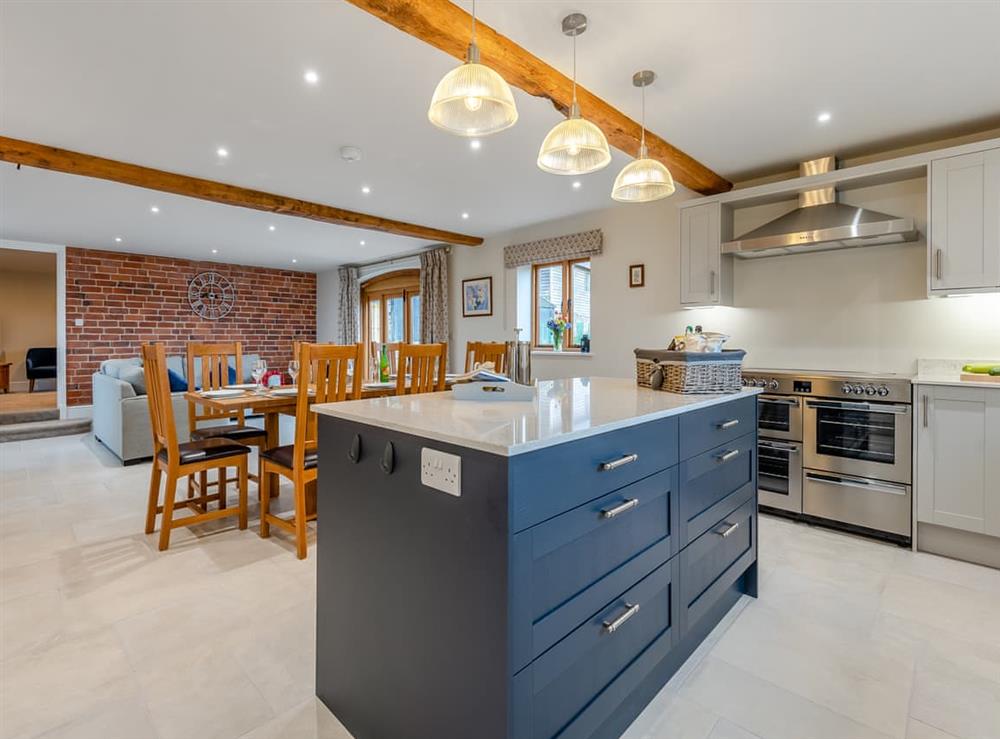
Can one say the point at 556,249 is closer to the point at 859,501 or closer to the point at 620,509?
the point at 859,501

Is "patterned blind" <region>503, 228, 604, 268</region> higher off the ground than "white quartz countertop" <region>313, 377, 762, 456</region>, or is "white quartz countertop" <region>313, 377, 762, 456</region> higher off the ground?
"patterned blind" <region>503, 228, 604, 268</region>

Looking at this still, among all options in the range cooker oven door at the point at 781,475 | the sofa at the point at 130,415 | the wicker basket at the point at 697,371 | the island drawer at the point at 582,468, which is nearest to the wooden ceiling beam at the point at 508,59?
the wicker basket at the point at 697,371

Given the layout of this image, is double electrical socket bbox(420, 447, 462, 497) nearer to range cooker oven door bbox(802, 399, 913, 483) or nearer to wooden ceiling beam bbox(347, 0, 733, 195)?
wooden ceiling beam bbox(347, 0, 733, 195)

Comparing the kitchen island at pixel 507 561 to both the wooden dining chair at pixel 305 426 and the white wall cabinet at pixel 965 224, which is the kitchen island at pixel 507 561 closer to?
the wooden dining chair at pixel 305 426

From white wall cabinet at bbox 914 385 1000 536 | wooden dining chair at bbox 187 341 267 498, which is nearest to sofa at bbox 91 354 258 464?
wooden dining chair at bbox 187 341 267 498

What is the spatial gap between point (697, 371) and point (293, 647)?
1.85 meters

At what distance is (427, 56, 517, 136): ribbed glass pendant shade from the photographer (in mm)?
1522

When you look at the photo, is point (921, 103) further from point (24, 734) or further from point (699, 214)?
point (24, 734)

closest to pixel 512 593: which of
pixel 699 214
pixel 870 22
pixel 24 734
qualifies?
pixel 24 734

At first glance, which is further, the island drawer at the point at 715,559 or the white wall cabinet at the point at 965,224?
the white wall cabinet at the point at 965,224

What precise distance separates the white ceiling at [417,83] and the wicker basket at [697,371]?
53.6 inches

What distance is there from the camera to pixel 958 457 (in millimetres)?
2609

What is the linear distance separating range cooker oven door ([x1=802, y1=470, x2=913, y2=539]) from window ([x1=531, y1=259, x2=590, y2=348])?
8.27 feet

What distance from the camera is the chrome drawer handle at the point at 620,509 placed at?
1239 mm
